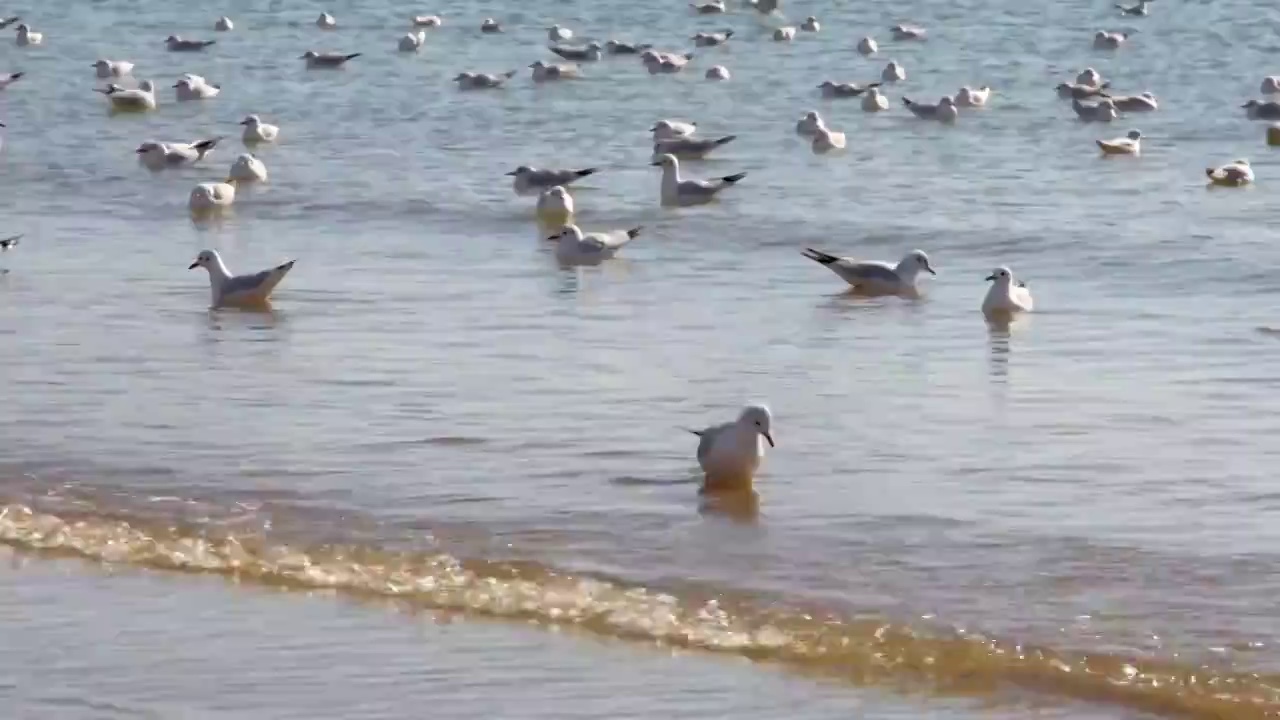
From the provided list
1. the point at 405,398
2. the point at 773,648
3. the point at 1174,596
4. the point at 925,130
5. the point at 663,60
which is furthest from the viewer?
the point at 663,60

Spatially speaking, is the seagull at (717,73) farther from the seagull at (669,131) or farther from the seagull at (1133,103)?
the seagull at (669,131)

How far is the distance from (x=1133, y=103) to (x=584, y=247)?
42.4 ft

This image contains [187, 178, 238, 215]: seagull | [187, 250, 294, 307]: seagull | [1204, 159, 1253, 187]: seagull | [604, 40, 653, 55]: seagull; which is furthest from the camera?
[604, 40, 653, 55]: seagull

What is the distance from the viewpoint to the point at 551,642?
9.77m

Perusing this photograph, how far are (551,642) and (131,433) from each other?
4.40 m

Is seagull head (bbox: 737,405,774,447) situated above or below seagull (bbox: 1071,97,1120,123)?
above

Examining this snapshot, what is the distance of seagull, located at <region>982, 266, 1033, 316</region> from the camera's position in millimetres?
Result: 17234

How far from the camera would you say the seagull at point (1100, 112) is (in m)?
30.3

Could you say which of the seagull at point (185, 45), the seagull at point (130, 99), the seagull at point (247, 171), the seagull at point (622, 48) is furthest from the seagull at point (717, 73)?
the seagull at point (247, 171)

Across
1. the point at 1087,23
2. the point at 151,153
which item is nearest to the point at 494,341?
the point at 151,153

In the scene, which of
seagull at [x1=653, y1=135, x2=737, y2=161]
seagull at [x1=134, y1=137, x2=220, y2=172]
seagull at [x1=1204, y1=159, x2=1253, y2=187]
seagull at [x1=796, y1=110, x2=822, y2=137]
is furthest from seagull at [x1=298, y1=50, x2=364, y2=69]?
seagull at [x1=1204, y1=159, x2=1253, y2=187]

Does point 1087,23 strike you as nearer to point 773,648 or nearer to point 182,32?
point 182,32

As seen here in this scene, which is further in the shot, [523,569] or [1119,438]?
[1119,438]

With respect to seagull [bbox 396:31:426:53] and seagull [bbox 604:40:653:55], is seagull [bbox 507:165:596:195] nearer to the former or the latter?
seagull [bbox 604:40:653:55]
